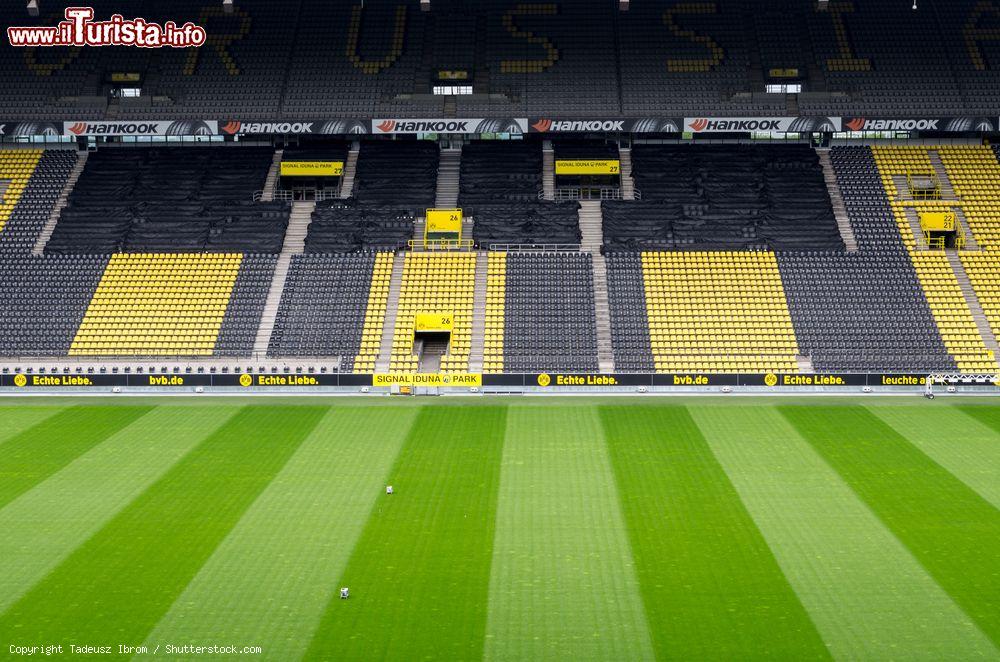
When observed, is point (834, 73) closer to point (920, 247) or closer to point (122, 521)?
point (920, 247)

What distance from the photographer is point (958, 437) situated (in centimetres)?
3972

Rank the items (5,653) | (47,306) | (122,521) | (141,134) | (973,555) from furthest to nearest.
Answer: (141,134) → (47,306) → (122,521) → (973,555) → (5,653)

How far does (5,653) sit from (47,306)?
3196 centimetres

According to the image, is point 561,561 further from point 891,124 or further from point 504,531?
point 891,124

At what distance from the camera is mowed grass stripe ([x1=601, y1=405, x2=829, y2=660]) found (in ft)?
78.2

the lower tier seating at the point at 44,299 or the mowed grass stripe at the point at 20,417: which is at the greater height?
the lower tier seating at the point at 44,299

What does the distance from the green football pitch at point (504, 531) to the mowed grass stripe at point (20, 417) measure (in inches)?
8.3

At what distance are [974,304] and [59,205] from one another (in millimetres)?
44063

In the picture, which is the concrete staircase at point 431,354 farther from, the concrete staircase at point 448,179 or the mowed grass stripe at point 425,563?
the concrete staircase at point 448,179

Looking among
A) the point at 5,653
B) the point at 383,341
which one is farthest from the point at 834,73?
the point at 5,653

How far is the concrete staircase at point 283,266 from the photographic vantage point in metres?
50.7

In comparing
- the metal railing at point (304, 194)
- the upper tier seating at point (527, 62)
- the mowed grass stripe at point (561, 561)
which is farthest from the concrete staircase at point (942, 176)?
the metal railing at point (304, 194)

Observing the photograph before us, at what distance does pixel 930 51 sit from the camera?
195 feet

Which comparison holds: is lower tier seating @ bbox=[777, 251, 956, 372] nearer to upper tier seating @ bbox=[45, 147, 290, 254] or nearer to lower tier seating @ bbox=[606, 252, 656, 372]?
lower tier seating @ bbox=[606, 252, 656, 372]
